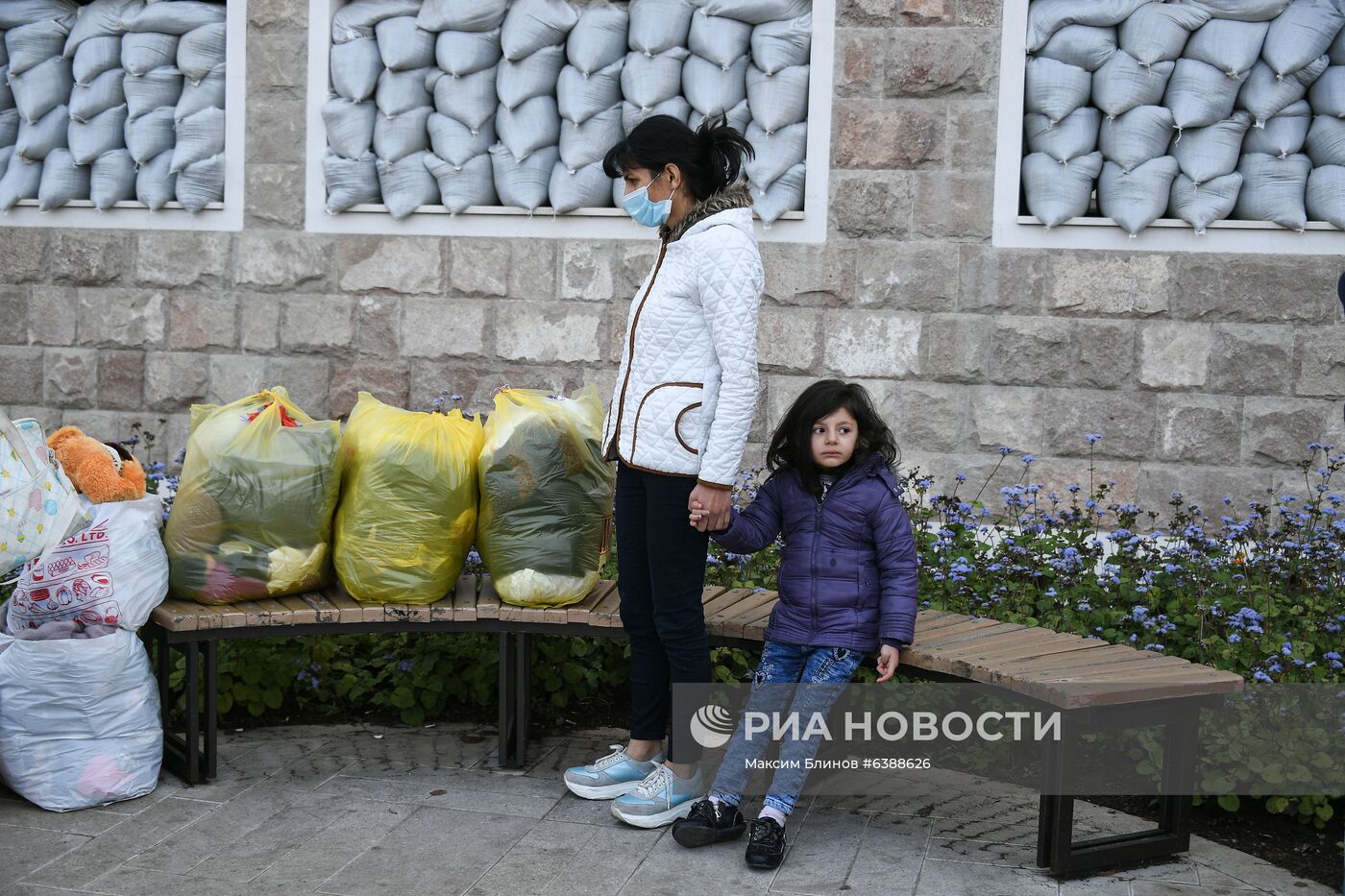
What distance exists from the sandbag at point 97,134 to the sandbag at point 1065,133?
4.19 m

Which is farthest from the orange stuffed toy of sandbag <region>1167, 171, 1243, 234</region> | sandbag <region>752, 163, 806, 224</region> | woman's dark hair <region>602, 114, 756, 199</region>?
sandbag <region>1167, 171, 1243, 234</region>

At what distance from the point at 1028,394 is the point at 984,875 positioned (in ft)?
10.0

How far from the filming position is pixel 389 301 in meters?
6.59

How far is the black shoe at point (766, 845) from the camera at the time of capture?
11.1ft

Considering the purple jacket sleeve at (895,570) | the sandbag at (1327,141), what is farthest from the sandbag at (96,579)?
the sandbag at (1327,141)

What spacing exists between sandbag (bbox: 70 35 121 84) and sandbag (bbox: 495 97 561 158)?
195 cm

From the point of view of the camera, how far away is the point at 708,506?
3.36 m

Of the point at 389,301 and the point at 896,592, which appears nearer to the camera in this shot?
the point at 896,592

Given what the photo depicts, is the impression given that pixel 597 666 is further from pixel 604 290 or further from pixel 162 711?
pixel 604 290

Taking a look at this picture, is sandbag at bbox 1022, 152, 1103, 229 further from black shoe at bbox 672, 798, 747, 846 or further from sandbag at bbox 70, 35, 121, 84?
sandbag at bbox 70, 35, 121, 84

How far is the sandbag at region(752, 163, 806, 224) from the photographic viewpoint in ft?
20.4

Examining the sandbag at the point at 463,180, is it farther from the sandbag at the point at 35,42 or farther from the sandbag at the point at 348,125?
the sandbag at the point at 35,42

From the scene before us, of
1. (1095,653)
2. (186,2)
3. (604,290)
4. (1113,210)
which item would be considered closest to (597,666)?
(1095,653)

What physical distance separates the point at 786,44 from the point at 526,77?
3.84 feet
